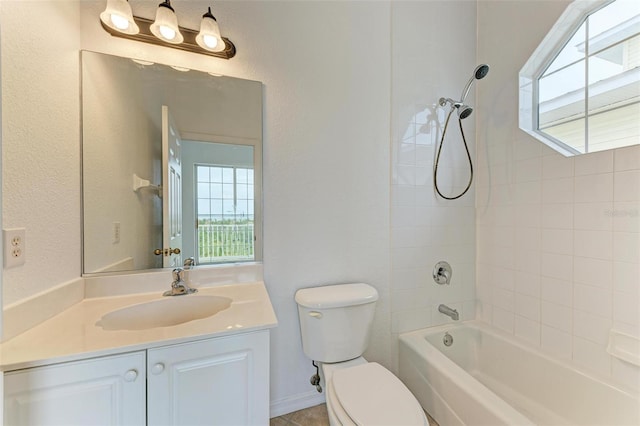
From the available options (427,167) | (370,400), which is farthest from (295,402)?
(427,167)

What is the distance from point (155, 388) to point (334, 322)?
2.60 ft

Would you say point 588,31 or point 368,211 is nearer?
point 588,31

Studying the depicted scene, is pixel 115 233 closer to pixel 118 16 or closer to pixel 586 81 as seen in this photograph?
pixel 118 16

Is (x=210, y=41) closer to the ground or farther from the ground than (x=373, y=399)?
farther from the ground

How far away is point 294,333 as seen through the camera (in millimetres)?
1487

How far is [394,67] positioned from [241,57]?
3.13 feet

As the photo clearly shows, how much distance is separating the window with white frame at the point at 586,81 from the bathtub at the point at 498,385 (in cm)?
119

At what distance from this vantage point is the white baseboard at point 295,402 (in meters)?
1.45

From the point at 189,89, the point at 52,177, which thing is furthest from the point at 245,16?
the point at 52,177

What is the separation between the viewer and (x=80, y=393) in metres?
0.74

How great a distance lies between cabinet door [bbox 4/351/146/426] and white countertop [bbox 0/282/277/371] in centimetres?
3

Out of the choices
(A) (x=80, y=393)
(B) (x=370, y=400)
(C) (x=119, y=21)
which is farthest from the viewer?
(C) (x=119, y=21)

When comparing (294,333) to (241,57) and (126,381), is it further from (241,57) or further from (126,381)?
(241,57)

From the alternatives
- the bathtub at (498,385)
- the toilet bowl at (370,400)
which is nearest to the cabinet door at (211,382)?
the toilet bowl at (370,400)
